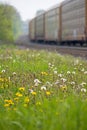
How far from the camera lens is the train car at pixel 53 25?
41.2 m

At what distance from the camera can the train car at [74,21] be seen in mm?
29172

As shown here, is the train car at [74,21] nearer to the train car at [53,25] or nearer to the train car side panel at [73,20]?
the train car side panel at [73,20]

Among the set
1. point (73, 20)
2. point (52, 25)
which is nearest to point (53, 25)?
point (52, 25)

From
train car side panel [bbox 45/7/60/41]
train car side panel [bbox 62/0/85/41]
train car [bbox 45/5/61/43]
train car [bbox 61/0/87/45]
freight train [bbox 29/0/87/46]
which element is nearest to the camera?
train car [bbox 61/0/87/45]

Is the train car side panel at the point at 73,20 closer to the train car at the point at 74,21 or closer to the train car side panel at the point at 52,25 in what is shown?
the train car at the point at 74,21

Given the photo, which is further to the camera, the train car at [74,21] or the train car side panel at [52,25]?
the train car side panel at [52,25]

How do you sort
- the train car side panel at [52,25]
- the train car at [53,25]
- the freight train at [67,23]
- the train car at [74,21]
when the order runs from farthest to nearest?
1. the train car side panel at [52,25]
2. the train car at [53,25]
3. the freight train at [67,23]
4. the train car at [74,21]

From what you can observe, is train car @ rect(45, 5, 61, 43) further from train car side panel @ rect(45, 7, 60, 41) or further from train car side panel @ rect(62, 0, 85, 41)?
train car side panel @ rect(62, 0, 85, 41)

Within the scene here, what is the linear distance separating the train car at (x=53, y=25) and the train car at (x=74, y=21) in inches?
63.9

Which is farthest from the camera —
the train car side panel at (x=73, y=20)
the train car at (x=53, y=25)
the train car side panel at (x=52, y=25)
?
the train car side panel at (x=52, y=25)

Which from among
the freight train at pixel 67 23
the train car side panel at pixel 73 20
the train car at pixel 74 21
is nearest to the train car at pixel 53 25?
the freight train at pixel 67 23

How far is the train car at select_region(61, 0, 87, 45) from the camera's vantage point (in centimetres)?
2917

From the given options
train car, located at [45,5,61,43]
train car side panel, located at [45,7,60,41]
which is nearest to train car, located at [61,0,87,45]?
train car, located at [45,5,61,43]

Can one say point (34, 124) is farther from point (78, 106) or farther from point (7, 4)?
point (7, 4)
